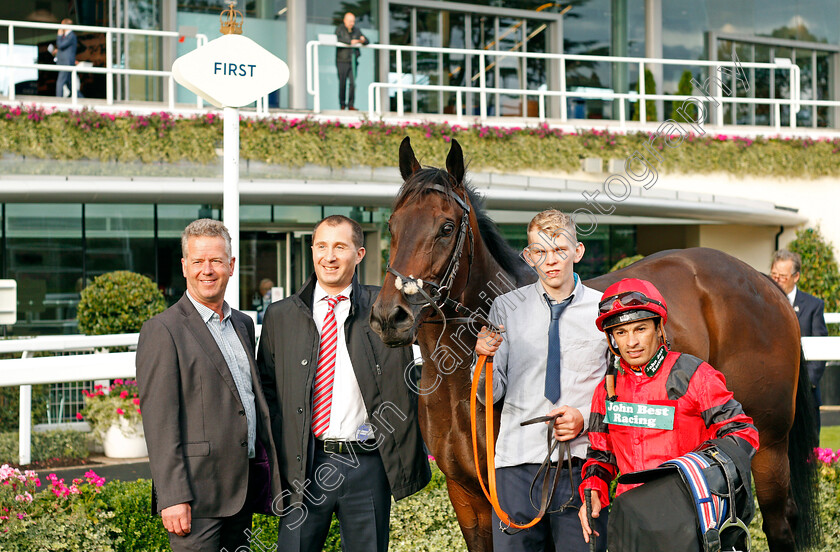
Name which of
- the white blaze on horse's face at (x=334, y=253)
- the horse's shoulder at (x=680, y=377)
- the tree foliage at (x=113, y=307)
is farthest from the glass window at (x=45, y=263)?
the horse's shoulder at (x=680, y=377)

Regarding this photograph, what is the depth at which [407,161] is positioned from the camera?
3.14 metres

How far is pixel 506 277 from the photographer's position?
129 inches

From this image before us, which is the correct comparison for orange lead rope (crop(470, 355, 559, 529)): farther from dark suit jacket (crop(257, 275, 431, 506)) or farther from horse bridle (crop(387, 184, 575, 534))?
dark suit jacket (crop(257, 275, 431, 506))

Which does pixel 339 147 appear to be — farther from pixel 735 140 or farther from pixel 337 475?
pixel 337 475


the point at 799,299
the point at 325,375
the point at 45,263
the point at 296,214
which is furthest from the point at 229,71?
the point at 45,263

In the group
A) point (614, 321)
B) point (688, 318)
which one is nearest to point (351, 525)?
point (614, 321)

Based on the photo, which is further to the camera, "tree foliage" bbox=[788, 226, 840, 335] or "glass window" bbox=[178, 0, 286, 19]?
"glass window" bbox=[178, 0, 286, 19]

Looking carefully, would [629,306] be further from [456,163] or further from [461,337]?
[456,163]

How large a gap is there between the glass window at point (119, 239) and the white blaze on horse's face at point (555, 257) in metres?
10.5

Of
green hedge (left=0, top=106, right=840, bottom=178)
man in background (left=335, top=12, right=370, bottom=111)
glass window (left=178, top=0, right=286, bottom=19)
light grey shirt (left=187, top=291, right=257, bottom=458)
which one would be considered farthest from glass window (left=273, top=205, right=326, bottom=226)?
light grey shirt (left=187, top=291, right=257, bottom=458)

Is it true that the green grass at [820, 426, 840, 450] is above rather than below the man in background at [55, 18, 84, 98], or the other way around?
below

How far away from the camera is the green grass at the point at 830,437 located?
303 inches

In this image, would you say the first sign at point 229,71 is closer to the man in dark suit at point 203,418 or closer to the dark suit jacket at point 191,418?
the man in dark suit at point 203,418

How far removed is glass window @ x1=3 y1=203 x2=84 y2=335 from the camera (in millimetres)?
11727
